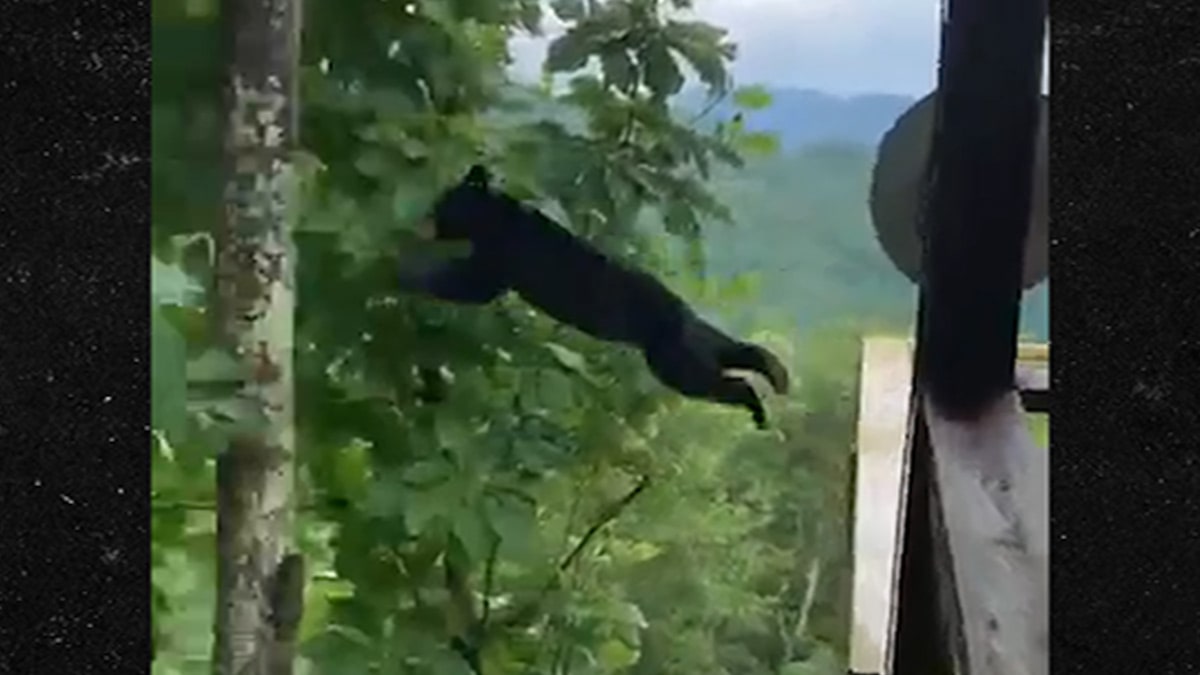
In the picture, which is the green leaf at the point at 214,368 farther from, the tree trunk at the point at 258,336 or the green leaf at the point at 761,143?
the green leaf at the point at 761,143

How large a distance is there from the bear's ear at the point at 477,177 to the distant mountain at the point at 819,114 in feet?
0.33

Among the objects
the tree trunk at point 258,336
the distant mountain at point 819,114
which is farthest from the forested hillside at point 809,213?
the tree trunk at point 258,336

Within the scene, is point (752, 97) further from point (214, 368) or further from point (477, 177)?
point (214, 368)

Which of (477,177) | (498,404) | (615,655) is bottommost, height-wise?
(615,655)

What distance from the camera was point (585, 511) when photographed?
0.95m

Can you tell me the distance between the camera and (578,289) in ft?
3.14

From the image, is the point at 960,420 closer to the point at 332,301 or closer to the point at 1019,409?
the point at 1019,409

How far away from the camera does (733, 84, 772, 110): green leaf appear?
→ 94 cm

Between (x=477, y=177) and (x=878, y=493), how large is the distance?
24 cm

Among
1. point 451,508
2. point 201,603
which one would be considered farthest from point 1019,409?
point 201,603
